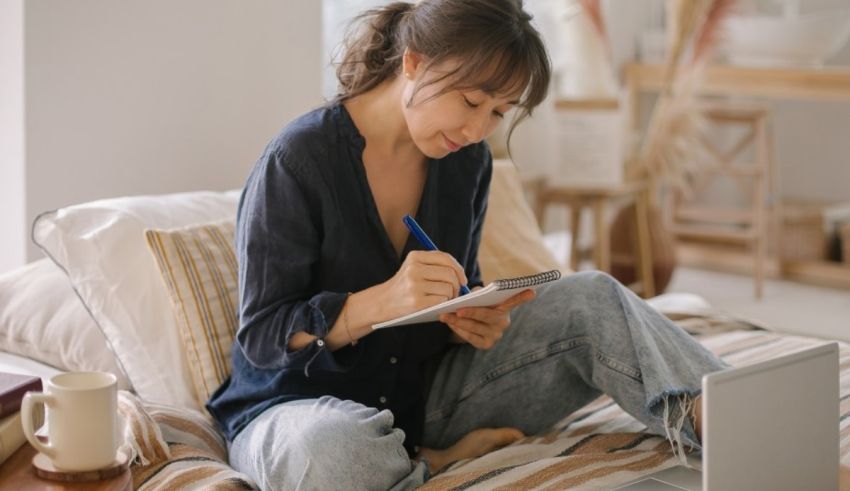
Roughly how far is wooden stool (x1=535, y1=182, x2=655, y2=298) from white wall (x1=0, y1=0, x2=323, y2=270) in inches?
51.0

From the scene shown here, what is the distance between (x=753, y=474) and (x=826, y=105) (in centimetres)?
391

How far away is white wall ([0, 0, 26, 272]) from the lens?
6.45ft

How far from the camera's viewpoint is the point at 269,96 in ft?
8.07

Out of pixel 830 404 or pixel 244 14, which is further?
pixel 244 14

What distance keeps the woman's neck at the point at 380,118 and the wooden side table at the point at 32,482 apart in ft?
2.09

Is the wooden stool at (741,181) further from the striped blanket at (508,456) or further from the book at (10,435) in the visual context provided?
the book at (10,435)

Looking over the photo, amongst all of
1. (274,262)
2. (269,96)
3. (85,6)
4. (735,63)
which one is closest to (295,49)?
(269,96)

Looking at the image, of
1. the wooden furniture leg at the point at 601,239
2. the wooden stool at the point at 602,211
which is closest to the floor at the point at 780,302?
the wooden stool at the point at 602,211

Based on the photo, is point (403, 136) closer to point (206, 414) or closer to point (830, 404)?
point (206, 414)

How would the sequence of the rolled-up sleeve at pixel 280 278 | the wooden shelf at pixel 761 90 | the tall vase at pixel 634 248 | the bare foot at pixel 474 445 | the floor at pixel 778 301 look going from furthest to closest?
the wooden shelf at pixel 761 90 < the tall vase at pixel 634 248 < the floor at pixel 778 301 < the bare foot at pixel 474 445 < the rolled-up sleeve at pixel 280 278

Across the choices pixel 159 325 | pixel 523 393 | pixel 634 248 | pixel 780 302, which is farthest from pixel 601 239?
pixel 159 325

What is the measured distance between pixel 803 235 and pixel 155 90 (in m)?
3.06

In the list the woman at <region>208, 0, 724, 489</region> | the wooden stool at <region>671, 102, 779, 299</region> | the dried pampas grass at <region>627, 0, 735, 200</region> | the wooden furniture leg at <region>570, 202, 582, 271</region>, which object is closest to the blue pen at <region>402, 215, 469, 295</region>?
the woman at <region>208, 0, 724, 489</region>

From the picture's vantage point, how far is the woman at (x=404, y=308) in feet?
4.68
